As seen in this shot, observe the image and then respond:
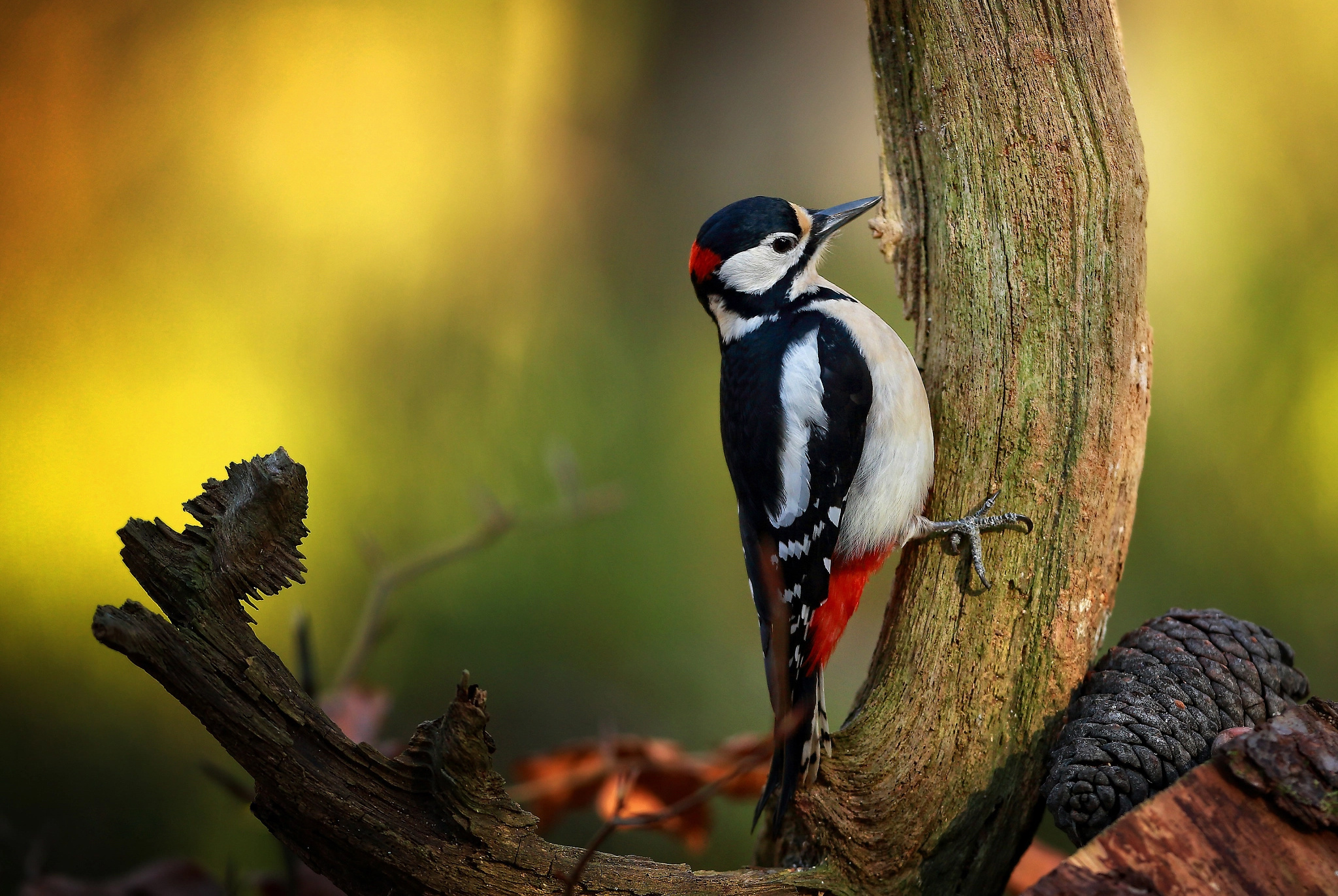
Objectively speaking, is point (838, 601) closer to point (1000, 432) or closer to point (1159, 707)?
point (1000, 432)

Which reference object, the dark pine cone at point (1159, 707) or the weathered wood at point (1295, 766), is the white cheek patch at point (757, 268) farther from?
the weathered wood at point (1295, 766)

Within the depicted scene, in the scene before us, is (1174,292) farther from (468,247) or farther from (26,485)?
(26,485)

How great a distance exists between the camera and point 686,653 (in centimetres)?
234

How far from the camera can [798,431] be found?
4.52 feet

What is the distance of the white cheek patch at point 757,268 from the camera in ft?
5.11

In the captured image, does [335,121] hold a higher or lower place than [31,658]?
→ higher

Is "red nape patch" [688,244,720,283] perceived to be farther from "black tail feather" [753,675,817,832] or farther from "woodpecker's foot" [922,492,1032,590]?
"black tail feather" [753,675,817,832]

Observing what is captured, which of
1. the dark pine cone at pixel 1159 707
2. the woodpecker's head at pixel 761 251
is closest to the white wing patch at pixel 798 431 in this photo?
the woodpecker's head at pixel 761 251

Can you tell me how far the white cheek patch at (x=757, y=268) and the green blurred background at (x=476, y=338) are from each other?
2.82 ft

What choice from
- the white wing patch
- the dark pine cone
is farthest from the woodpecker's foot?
the white wing patch

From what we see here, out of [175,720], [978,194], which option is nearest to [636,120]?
[978,194]

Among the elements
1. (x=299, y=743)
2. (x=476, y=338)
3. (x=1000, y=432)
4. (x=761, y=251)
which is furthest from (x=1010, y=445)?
(x=476, y=338)

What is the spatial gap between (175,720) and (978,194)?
191 centimetres

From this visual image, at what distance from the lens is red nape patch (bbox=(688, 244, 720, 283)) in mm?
1567
